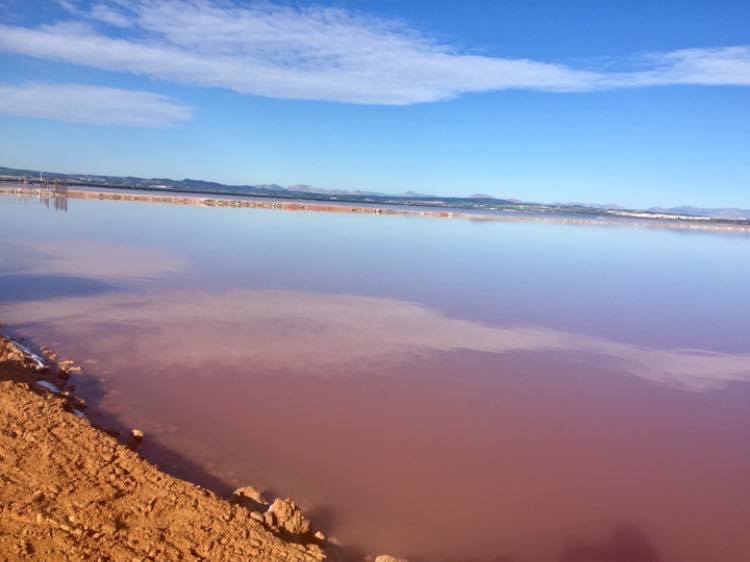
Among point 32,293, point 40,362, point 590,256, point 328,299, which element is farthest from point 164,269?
point 590,256

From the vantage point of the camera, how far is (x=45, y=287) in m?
12.1

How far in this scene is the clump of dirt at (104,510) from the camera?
12.0 ft

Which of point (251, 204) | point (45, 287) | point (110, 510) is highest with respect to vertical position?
point (251, 204)

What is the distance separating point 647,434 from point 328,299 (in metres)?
7.53

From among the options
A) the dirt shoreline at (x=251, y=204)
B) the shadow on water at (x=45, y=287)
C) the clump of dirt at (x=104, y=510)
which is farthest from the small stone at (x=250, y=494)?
the dirt shoreline at (x=251, y=204)

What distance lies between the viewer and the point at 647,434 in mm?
6754

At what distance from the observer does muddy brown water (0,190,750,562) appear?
196 inches

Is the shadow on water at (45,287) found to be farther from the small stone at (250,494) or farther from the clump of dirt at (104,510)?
the small stone at (250,494)

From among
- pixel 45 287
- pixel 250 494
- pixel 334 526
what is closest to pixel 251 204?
pixel 45 287

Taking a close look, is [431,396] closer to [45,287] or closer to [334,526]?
[334,526]

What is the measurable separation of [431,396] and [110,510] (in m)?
4.27

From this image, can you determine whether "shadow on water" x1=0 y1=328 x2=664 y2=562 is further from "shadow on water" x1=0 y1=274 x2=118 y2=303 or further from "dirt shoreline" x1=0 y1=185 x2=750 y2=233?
"dirt shoreline" x1=0 y1=185 x2=750 y2=233

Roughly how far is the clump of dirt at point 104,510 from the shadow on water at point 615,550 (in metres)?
2.09

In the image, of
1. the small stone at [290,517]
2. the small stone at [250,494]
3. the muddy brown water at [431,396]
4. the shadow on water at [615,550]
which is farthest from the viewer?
the muddy brown water at [431,396]
